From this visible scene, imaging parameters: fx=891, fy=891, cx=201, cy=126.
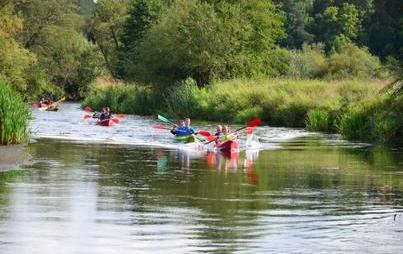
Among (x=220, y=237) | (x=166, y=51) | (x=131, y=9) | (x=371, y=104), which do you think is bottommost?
(x=220, y=237)

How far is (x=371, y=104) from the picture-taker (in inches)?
1538

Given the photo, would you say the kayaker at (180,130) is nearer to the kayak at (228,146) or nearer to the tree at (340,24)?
the kayak at (228,146)

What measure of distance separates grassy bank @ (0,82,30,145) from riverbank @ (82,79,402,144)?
47.0 feet

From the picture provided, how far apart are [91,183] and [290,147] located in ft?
46.5

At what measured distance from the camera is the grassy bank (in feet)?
85.3

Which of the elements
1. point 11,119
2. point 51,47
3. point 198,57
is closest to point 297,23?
point 51,47

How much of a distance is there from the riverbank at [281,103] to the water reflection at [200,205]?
39.0ft

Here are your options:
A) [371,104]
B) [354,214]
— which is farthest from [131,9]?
[354,214]

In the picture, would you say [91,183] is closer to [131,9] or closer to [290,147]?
[290,147]

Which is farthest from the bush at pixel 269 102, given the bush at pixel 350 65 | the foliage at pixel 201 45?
the bush at pixel 350 65

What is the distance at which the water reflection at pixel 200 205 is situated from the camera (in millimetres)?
12312

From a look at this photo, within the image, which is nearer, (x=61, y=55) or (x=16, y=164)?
(x=16, y=164)

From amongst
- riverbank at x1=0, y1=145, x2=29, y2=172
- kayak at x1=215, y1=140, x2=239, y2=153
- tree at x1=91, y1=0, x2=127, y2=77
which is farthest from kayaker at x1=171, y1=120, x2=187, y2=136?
tree at x1=91, y1=0, x2=127, y2=77

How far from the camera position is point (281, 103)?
4969 centimetres
